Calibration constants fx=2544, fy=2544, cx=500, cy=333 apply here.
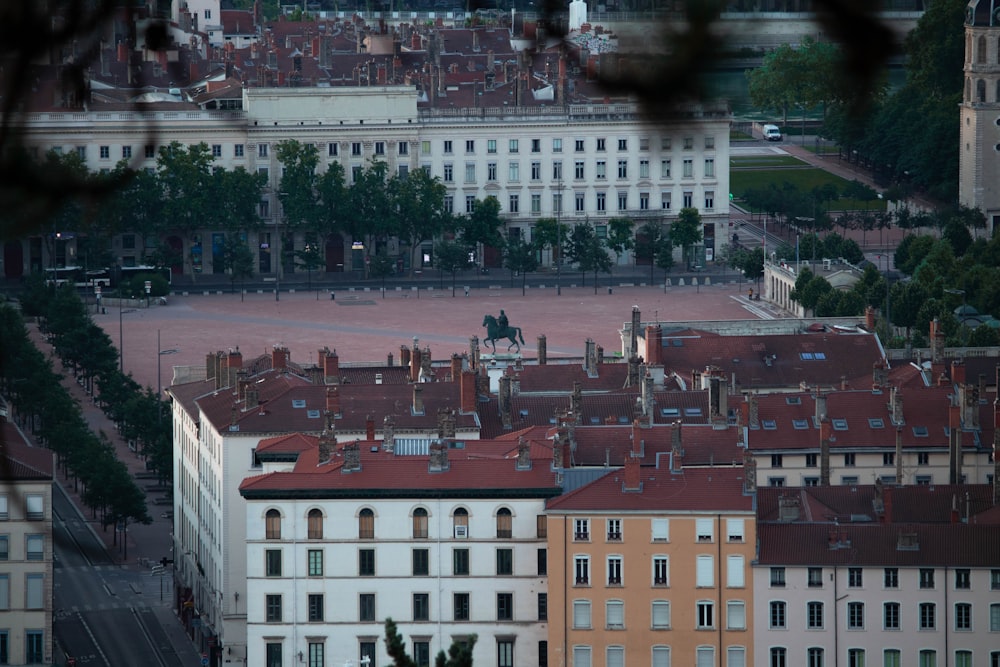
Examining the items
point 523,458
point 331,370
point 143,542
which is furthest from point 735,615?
point 143,542

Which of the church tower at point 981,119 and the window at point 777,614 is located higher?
the church tower at point 981,119

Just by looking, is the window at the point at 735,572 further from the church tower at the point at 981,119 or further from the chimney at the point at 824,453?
the church tower at the point at 981,119

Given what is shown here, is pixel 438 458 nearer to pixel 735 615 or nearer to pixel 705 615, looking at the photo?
pixel 705 615

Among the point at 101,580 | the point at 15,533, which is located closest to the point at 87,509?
the point at 101,580

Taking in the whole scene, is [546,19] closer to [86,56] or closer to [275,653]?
[86,56]

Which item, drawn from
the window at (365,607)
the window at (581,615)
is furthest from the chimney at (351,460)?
the window at (581,615)
